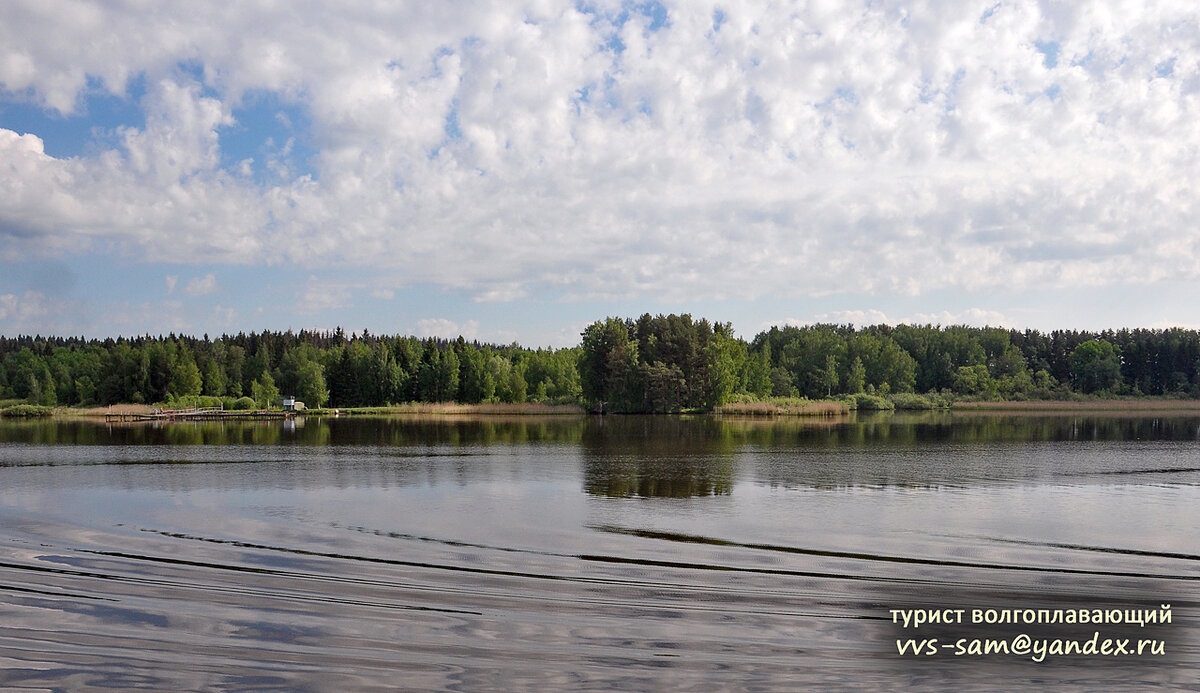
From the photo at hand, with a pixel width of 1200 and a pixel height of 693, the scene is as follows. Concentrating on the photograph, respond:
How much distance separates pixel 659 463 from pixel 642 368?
54.2m

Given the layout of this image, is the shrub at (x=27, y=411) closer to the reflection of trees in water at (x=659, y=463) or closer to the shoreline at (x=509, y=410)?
the shoreline at (x=509, y=410)

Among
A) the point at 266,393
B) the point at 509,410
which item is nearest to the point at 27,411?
the point at 266,393

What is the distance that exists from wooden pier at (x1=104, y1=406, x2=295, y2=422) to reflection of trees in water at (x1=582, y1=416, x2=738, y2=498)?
45.7 meters

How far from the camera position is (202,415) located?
262 feet

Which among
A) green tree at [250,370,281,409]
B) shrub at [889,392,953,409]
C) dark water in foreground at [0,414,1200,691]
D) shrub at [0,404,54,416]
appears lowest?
shrub at [889,392,953,409]

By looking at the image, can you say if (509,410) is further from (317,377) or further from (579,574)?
(579,574)

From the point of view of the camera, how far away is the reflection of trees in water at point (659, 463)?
855 inches

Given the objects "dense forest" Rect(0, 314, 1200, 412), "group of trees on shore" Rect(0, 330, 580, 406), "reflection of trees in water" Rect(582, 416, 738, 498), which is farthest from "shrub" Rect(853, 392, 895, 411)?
"reflection of trees in water" Rect(582, 416, 738, 498)

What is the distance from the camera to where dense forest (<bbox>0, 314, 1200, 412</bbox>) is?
85.3 meters

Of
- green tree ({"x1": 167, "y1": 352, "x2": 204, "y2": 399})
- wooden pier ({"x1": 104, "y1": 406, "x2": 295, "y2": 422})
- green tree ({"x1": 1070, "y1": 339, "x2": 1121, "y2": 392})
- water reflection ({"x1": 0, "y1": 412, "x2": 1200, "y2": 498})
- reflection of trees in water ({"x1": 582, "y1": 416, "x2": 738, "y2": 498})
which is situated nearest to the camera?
reflection of trees in water ({"x1": 582, "y1": 416, "x2": 738, "y2": 498})

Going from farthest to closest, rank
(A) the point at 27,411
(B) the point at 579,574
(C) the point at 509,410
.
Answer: (A) the point at 27,411 → (C) the point at 509,410 → (B) the point at 579,574

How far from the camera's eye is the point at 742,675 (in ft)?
26.0

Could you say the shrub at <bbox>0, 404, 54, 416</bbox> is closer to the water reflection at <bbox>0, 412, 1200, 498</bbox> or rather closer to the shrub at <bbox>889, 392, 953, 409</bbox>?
the water reflection at <bbox>0, 412, 1200, 498</bbox>

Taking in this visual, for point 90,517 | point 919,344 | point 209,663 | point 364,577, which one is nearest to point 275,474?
point 90,517
